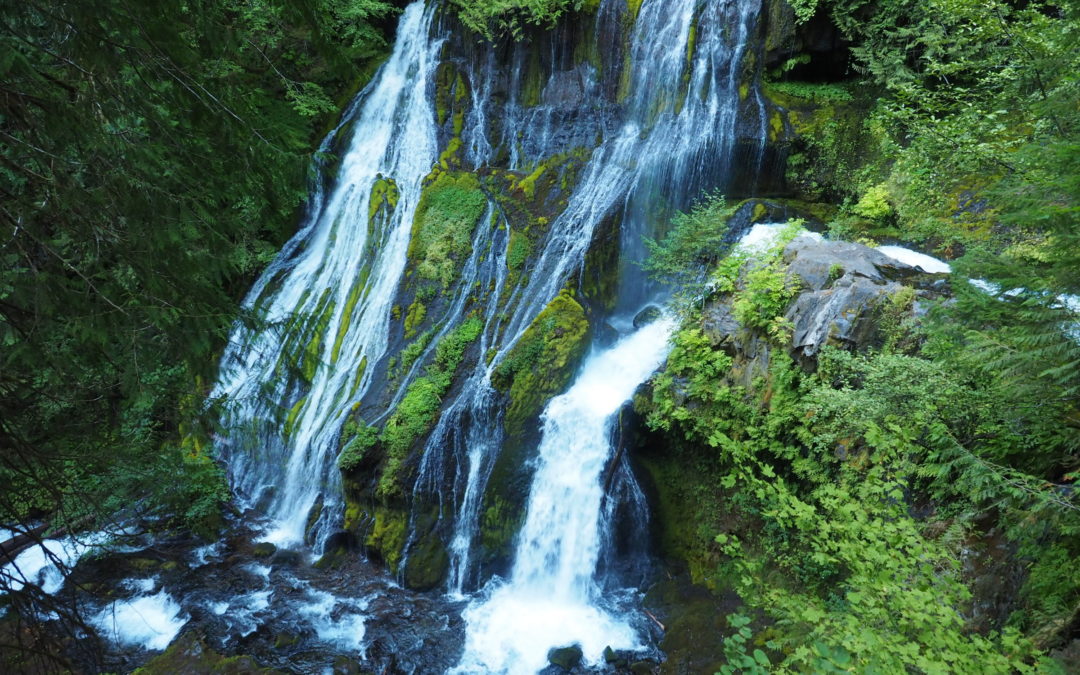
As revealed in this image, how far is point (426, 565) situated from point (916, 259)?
8.68 meters

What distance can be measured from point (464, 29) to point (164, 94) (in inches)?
482

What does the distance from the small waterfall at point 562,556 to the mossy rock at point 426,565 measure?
73cm

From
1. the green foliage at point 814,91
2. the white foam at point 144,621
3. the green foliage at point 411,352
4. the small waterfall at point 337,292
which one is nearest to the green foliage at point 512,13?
the small waterfall at point 337,292

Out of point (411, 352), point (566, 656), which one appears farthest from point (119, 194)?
point (411, 352)

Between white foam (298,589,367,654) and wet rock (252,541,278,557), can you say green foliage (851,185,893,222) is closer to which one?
white foam (298,589,367,654)

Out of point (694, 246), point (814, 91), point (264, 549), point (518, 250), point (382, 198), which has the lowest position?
point (264, 549)

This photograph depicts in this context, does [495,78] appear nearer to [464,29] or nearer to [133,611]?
[464,29]

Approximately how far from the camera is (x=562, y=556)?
7.45 meters

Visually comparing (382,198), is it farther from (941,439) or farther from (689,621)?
(941,439)

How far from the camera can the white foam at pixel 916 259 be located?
25.5ft

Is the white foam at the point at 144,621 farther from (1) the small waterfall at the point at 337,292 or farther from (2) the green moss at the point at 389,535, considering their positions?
(2) the green moss at the point at 389,535

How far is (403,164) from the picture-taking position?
42.5ft

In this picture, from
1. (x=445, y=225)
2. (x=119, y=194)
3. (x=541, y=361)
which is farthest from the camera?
(x=445, y=225)

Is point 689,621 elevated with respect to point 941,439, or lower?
lower
